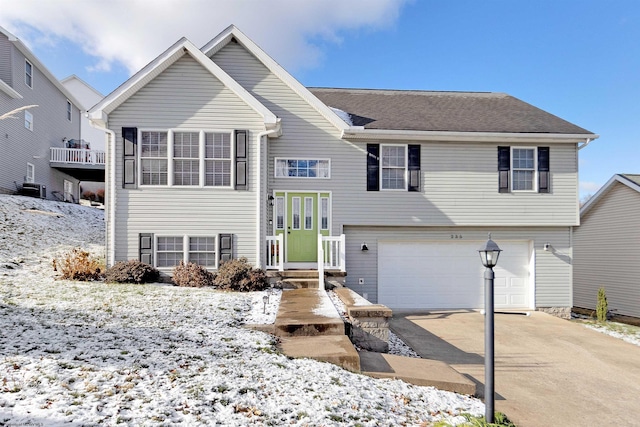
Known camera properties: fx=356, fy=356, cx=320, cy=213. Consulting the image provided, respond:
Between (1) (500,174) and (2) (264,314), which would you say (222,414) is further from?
(1) (500,174)

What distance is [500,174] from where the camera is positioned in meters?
11.0

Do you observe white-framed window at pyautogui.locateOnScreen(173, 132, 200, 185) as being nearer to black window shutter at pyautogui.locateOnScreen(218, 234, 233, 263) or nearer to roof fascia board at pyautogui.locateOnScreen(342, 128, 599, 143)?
black window shutter at pyautogui.locateOnScreen(218, 234, 233, 263)

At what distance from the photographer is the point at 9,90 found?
1501 cm

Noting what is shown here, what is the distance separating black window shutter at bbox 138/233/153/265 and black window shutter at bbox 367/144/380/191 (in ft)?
20.8

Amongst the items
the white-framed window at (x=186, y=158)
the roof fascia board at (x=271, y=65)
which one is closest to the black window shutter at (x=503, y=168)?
the roof fascia board at (x=271, y=65)

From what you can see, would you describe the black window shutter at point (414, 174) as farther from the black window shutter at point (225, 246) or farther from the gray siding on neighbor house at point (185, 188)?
the black window shutter at point (225, 246)

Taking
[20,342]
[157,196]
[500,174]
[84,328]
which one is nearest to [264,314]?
[84,328]

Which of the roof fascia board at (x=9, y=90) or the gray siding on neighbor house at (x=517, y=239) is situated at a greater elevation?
the roof fascia board at (x=9, y=90)

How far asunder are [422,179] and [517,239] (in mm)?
3634

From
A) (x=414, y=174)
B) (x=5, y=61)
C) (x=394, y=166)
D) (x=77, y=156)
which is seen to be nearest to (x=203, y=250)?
(x=394, y=166)

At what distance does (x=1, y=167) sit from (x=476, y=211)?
61.1 ft

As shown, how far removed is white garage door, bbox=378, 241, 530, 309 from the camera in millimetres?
10969

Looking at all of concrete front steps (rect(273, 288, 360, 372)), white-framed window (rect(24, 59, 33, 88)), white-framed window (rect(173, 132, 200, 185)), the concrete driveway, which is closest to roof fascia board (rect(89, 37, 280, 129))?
white-framed window (rect(173, 132, 200, 185))

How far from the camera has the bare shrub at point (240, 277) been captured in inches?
343
